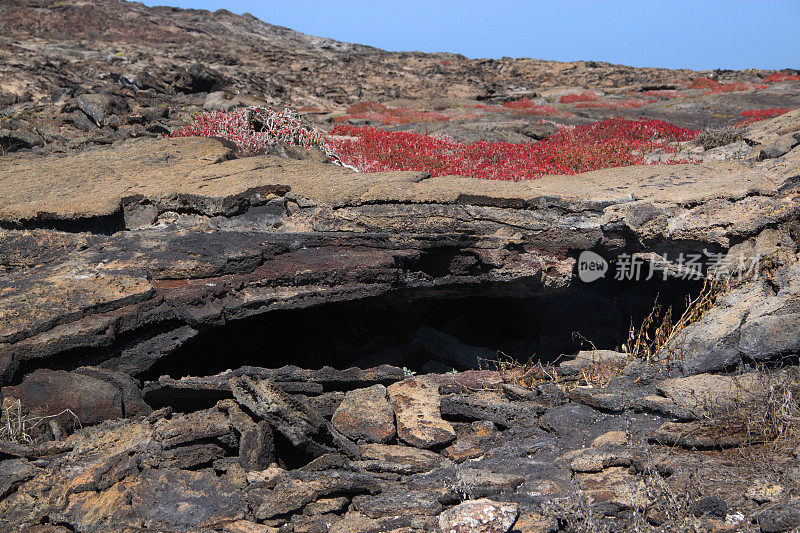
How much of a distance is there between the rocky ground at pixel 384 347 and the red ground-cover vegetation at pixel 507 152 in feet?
8.75

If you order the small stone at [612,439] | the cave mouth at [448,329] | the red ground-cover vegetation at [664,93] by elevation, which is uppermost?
the red ground-cover vegetation at [664,93]

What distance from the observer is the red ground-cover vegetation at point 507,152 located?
11805 millimetres

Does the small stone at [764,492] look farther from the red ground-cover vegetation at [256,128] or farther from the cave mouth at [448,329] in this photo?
the red ground-cover vegetation at [256,128]

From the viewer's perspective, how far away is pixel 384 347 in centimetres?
900

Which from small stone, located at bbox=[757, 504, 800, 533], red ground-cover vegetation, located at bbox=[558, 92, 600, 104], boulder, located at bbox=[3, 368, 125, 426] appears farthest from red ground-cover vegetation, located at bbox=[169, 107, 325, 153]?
red ground-cover vegetation, located at bbox=[558, 92, 600, 104]

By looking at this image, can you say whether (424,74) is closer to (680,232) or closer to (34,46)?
(34,46)

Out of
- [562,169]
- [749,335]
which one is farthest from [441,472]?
[562,169]

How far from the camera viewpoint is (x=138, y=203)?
6781 millimetres

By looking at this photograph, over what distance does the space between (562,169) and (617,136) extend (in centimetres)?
473

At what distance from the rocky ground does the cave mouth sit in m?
0.04

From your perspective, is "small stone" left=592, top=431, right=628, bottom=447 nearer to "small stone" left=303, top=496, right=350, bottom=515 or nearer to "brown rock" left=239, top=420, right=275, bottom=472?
"small stone" left=303, top=496, right=350, bottom=515

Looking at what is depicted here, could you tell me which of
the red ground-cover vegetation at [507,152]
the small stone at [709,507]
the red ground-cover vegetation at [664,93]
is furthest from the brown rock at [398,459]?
the red ground-cover vegetation at [664,93]

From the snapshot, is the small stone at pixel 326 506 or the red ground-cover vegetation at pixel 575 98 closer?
the small stone at pixel 326 506

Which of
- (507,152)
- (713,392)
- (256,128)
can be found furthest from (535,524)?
(507,152)
